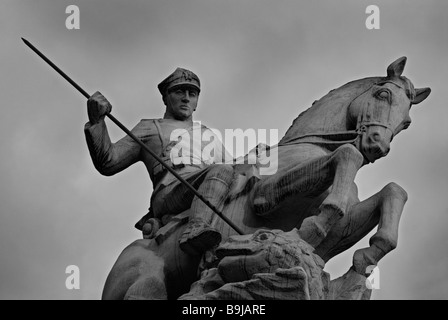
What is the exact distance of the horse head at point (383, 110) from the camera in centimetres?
2192

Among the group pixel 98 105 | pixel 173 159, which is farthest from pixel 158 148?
pixel 98 105

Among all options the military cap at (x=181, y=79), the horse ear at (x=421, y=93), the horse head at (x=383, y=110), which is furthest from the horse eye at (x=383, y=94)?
the military cap at (x=181, y=79)

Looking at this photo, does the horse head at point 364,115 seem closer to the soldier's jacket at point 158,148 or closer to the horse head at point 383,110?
the horse head at point 383,110

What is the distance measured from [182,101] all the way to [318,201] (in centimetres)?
307

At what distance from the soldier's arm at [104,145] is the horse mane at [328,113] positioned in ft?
6.66

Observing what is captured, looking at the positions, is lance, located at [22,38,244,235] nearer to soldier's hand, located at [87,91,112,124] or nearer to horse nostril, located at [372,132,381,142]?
soldier's hand, located at [87,91,112,124]

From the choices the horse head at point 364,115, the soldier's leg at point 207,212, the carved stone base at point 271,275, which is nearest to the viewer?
the carved stone base at point 271,275

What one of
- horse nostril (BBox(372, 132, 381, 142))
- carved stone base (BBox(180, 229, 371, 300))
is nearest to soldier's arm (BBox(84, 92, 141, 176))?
carved stone base (BBox(180, 229, 371, 300))

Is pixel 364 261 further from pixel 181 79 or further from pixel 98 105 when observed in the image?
pixel 181 79
